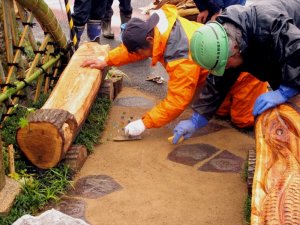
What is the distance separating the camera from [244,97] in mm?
4184

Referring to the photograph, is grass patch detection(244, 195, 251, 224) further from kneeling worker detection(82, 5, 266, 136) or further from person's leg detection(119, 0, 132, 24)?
person's leg detection(119, 0, 132, 24)

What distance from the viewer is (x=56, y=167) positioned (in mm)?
3443

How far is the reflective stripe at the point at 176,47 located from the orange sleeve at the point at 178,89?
5cm

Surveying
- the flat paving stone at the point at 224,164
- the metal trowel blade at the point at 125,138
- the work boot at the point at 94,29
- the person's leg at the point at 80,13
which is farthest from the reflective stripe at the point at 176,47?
the work boot at the point at 94,29

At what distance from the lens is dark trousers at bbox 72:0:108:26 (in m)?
5.47

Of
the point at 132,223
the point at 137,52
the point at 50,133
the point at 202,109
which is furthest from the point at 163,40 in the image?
the point at 132,223

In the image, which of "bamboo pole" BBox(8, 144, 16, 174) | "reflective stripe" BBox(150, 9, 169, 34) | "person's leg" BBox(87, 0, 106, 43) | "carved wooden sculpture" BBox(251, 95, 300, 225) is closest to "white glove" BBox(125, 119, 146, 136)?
"reflective stripe" BBox(150, 9, 169, 34)

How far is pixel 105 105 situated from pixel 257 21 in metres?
1.99

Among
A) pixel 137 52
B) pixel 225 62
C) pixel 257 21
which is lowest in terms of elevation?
pixel 137 52

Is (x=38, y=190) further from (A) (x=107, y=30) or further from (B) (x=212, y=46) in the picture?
(A) (x=107, y=30)

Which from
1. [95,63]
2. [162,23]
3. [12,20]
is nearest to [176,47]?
[162,23]

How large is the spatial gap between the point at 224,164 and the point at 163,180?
55 centimetres

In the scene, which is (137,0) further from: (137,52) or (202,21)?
(137,52)

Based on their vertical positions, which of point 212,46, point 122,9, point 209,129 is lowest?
point 209,129
